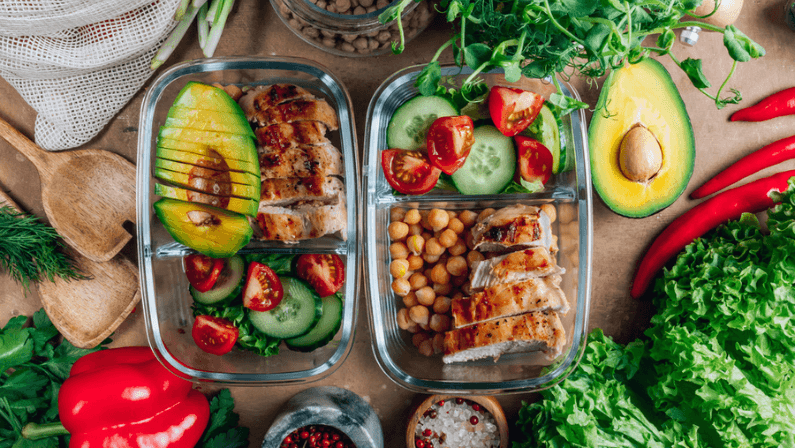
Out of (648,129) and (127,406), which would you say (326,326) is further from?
(648,129)

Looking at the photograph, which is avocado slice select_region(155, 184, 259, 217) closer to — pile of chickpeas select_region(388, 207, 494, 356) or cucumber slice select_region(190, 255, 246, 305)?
cucumber slice select_region(190, 255, 246, 305)

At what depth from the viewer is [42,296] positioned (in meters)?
2.27

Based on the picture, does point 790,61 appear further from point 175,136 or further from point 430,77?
point 175,136

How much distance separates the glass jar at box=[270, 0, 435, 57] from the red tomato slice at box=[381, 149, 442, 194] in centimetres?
49

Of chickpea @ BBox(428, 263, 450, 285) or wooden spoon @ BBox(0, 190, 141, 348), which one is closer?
chickpea @ BBox(428, 263, 450, 285)

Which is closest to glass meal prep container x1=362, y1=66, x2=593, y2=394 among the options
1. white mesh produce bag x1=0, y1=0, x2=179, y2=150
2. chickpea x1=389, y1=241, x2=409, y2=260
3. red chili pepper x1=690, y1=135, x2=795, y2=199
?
chickpea x1=389, y1=241, x2=409, y2=260

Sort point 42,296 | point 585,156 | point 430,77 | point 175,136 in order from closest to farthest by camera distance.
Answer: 1. point 430,77
2. point 175,136
3. point 585,156
4. point 42,296

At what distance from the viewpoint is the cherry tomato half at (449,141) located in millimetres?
1835

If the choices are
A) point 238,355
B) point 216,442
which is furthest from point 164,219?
point 216,442

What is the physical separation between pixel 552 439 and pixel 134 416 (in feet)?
6.11

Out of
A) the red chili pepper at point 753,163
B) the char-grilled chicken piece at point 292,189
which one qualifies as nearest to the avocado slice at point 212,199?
the char-grilled chicken piece at point 292,189

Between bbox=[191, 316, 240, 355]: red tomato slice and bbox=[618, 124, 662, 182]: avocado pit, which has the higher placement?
bbox=[618, 124, 662, 182]: avocado pit

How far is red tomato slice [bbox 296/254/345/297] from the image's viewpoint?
204 cm

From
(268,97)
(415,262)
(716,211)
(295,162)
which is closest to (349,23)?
(268,97)
